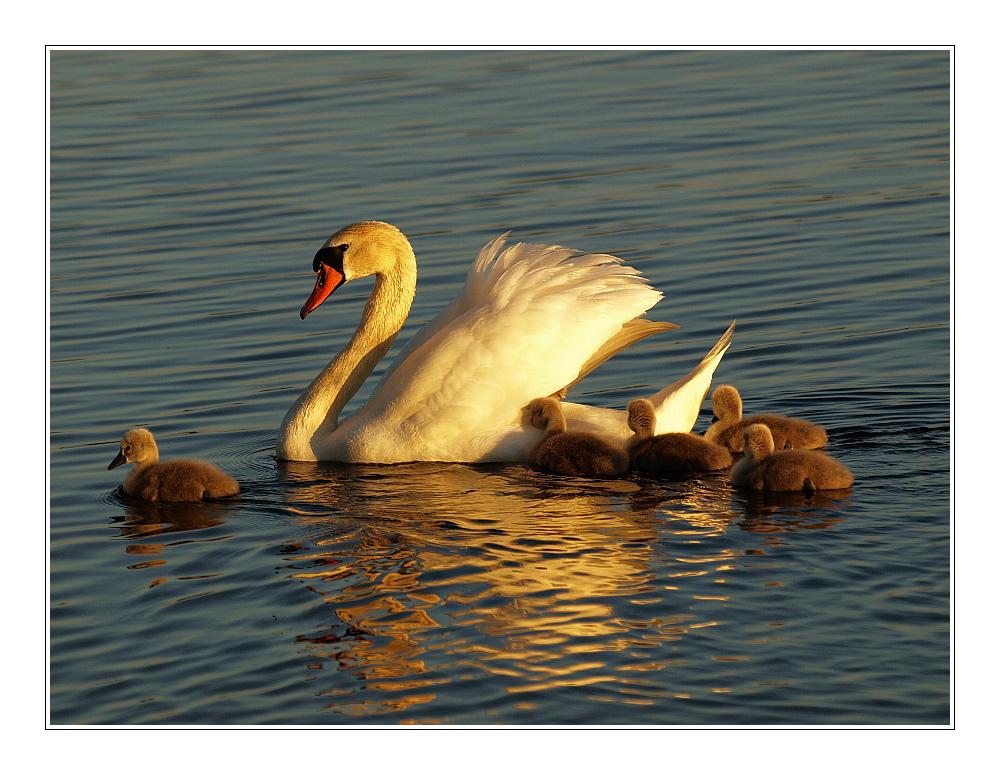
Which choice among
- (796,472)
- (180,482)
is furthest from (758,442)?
(180,482)

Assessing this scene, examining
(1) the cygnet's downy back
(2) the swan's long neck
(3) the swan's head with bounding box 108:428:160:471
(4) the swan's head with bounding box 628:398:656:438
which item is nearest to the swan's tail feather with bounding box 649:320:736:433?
(4) the swan's head with bounding box 628:398:656:438

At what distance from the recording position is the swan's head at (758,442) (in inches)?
335

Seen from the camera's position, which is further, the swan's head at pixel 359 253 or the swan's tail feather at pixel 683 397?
the swan's head at pixel 359 253

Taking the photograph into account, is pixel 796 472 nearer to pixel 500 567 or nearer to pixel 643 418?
pixel 643 418

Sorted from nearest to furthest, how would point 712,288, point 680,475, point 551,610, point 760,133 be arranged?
1. point 551,610
2. point 680,475
3. point 712,288
4. point 760,133

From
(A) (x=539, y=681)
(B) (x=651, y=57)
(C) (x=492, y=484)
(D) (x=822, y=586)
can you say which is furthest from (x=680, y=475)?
(B) (x=651, y=57)

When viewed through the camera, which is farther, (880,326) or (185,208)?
(185,208)

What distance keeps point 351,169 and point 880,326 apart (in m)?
6.92

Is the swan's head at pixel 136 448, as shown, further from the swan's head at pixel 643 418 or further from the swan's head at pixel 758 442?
the swan's head at pixel 758 442

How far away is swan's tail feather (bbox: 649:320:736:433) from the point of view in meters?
9.25

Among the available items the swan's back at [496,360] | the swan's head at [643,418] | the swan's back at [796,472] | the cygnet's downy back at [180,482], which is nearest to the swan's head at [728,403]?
the swan's head at [643,418]
